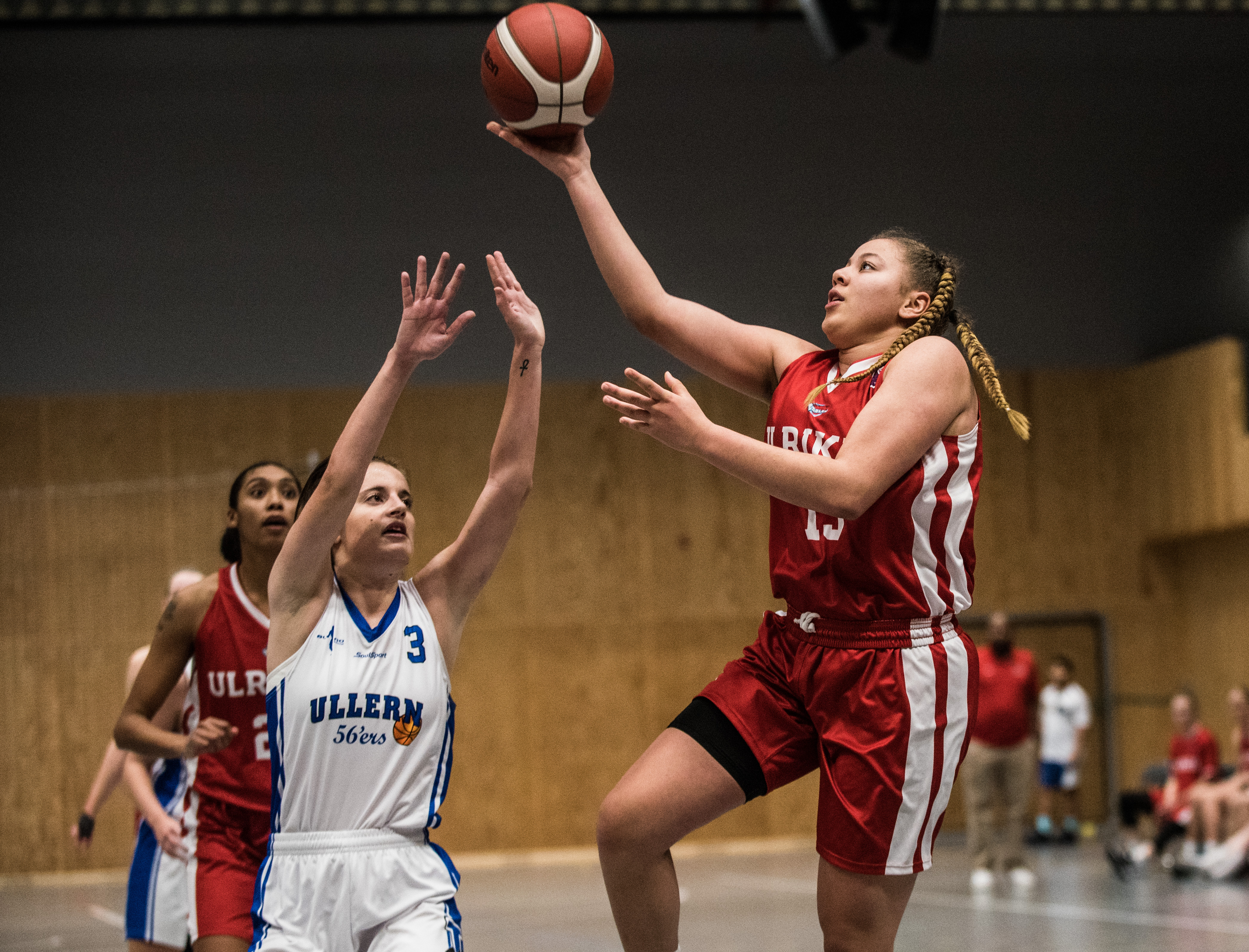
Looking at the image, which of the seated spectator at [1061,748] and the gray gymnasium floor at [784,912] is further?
the seated spectator at [1061,748]

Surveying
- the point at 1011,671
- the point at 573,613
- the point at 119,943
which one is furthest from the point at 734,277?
the point at 119,943

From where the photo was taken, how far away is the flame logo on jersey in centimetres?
306

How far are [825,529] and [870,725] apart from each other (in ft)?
1.40

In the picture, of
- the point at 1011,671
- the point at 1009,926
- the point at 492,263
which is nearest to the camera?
the point at 492,263

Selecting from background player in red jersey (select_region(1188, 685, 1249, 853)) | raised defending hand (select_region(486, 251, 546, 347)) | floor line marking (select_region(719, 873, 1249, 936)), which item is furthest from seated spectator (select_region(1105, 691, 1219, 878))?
raised defending hand (select_region(486, 251, 546, 347))

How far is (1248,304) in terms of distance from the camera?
574 inches

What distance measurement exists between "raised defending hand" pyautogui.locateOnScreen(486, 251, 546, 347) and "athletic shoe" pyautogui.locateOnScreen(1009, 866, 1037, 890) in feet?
24.8

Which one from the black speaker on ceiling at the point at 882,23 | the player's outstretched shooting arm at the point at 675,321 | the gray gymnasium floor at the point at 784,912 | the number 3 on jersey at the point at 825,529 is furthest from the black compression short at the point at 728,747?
the black speaker on ceiling at the point at 882,23

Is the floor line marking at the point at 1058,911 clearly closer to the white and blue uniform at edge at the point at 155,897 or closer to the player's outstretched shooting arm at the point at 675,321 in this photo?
the white and blue uniform at edge at the point at 155,897

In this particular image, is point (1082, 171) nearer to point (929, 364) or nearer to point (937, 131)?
point (937, 131)

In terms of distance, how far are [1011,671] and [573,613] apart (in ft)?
15.4

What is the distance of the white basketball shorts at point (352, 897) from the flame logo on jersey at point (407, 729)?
0.63ft

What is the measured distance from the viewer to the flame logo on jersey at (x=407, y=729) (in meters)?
3.06

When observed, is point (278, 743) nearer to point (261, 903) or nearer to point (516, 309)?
point (261, 903)
